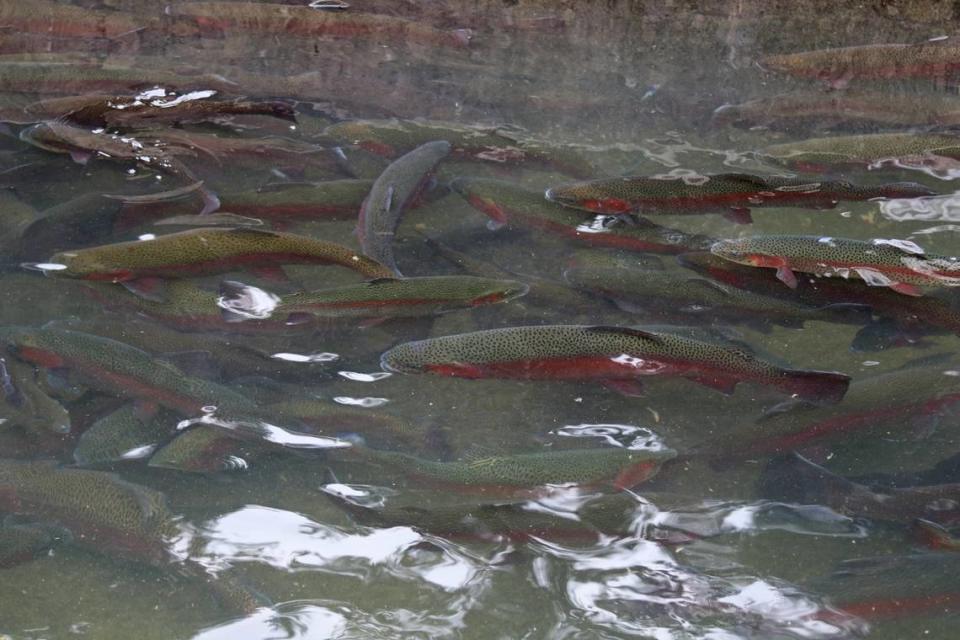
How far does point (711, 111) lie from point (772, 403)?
213cm

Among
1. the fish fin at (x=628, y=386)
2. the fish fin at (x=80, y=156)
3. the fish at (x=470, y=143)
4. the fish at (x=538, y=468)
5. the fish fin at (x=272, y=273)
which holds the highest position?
the fish at (x=470, y=143)

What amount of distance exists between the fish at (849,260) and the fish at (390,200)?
1201mm

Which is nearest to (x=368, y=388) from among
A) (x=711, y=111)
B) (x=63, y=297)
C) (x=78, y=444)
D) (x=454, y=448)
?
(x=454, y=448)

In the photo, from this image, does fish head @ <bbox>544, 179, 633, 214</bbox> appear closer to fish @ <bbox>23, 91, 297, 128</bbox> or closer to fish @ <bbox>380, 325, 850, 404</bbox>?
fish @ <bbox>380, 325, 850, 404</bbox>

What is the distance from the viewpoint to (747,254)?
3352 millimetres

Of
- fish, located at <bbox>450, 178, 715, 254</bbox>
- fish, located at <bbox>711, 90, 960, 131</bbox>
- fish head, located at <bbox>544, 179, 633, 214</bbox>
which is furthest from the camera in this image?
fish, located at <bbox>711, 90, 960, 131</bbox>

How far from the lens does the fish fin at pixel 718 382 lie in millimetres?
2955

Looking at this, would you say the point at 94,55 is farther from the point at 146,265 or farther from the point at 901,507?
the point at 901,507

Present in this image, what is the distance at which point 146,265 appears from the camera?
10.9 feet

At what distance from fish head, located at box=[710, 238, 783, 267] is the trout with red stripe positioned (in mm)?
1222

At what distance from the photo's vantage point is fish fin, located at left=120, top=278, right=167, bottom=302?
10.8ft

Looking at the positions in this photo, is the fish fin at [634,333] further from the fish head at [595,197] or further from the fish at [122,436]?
the fish at [122,436]

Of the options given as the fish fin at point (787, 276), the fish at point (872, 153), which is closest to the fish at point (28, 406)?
the fish fin at point (787, 276)

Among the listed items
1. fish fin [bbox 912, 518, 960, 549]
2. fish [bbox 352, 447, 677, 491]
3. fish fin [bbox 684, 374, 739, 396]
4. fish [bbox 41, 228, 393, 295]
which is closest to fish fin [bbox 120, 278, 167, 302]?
fish [bbox 41, 228, 393, 295]
